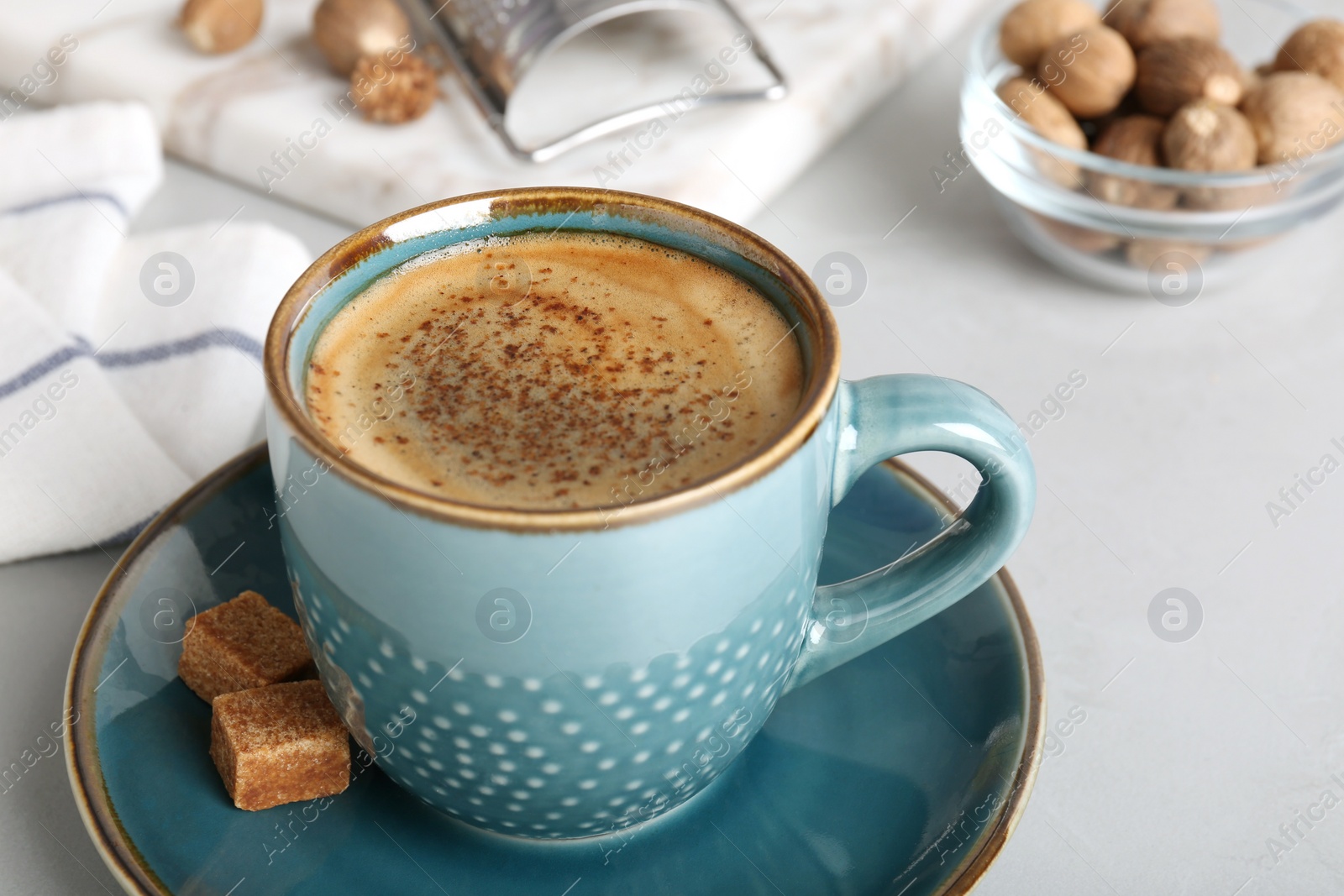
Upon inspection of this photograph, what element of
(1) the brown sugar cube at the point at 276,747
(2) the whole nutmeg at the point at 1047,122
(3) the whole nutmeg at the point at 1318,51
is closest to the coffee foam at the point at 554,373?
(1) the brown sugar cube at the point at 276,747

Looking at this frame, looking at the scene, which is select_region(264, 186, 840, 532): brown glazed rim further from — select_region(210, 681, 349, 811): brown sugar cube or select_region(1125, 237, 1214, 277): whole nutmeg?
select_region(1125, 237, 1214, 277): whole nutmeg

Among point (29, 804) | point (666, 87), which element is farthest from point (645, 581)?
point (666, 87)

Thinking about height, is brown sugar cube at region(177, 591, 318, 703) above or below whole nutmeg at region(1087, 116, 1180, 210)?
above

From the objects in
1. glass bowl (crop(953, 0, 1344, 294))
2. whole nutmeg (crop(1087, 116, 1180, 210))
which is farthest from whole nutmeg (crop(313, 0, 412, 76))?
whole nutmeg (crop(1087, 116, 1180, 210))

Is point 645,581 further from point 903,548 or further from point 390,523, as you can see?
point 903,548

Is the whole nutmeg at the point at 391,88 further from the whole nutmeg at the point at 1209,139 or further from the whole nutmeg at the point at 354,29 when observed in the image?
the whole nutmeg at the point at 1209,139

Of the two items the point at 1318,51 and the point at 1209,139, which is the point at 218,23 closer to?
the point at 1209,139
